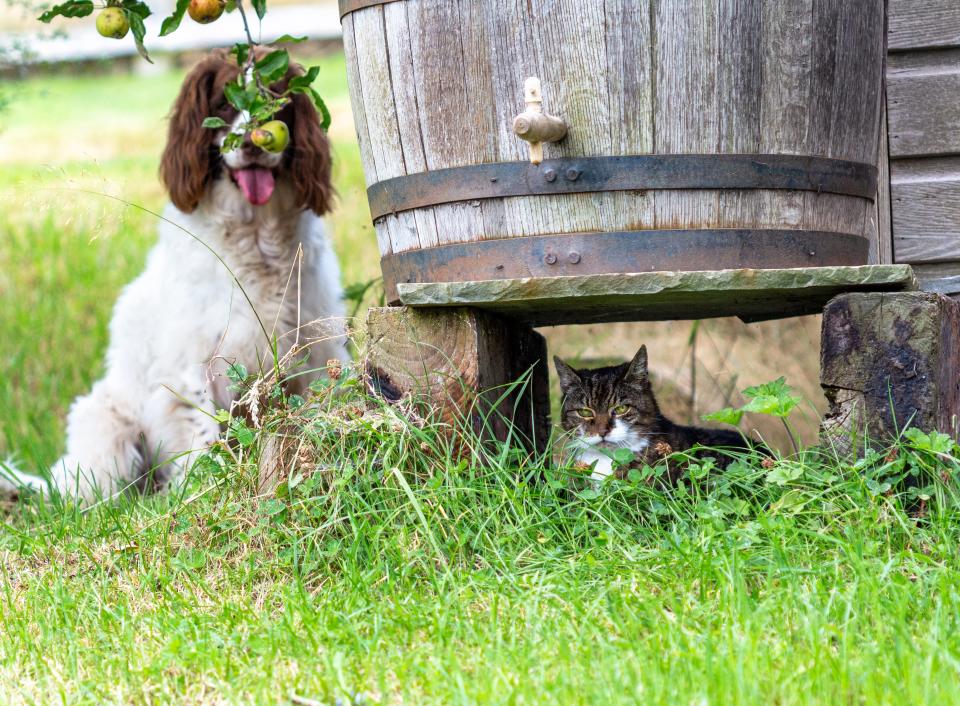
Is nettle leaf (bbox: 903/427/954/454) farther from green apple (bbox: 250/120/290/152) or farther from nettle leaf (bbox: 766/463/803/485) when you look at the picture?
green apple (bbox: 250/120/290/152)

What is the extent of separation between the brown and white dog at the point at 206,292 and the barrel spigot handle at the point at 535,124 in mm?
1390

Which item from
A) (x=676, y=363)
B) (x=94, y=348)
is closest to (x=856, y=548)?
(x=676, y=363)

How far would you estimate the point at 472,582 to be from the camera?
2180 mm

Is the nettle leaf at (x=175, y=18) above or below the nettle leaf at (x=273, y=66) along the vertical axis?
above

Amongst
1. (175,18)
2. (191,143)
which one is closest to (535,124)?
(175,18)

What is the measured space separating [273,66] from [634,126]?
1027 millimetres

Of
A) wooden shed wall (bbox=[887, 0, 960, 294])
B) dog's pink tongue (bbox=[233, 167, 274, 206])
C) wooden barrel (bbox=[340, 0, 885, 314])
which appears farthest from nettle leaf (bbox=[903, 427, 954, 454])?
dog's pink tongue (bbox=[233, 167, 274, 206])

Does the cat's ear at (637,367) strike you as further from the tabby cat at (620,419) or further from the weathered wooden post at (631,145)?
the weathered wooden post at (631,145)

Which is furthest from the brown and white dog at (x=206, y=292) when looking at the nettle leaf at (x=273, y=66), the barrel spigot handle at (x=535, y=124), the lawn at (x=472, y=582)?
the barrel spigot handle at (x=535, y=124)

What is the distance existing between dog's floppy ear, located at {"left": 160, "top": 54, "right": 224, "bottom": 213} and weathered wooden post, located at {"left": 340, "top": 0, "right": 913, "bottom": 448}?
48.2 inches

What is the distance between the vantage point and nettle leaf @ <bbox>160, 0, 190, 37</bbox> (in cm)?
265

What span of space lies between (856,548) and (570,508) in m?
0.73

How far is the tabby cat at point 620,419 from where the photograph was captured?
3217mm

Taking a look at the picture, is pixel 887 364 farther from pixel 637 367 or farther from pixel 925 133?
pixel 925 133
